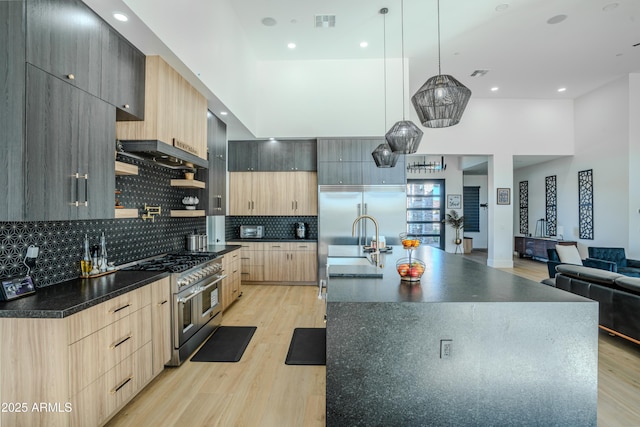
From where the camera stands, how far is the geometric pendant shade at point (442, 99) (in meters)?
2.19

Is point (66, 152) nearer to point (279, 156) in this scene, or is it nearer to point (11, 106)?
point (11, 106)

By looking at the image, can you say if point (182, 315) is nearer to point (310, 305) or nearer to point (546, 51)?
point (310, 305)

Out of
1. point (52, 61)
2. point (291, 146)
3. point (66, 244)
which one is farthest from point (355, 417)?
point (291, 146)

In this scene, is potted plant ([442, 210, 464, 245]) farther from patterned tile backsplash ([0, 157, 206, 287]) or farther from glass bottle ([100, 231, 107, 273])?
glass bottle ([100, 231, 107, 273])

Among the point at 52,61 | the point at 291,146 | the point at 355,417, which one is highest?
the point at 291,146

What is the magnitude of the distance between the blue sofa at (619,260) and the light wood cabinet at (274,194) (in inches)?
211

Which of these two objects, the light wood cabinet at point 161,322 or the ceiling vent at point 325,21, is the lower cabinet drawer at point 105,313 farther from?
the ceiling vent at point 325,21

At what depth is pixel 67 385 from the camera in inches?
63.5

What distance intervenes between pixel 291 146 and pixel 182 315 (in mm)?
3971

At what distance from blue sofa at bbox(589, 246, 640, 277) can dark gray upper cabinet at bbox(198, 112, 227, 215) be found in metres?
6.58

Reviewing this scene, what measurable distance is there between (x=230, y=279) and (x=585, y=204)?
835 cm

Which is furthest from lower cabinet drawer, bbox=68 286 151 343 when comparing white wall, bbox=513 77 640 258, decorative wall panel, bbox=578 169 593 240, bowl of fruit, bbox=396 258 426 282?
decorative wall panel, bbox=578 169 593 240

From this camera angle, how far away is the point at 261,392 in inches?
93.6

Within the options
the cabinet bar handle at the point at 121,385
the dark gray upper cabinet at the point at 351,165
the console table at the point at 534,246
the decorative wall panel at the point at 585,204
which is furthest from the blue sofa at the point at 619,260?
the cabinet bar handle at the point at 121,385
